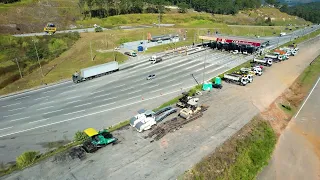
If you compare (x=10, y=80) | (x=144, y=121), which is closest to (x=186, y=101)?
(x=144, y=121)

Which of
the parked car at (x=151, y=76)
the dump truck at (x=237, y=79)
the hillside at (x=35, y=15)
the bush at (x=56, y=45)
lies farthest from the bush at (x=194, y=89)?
the hillside at (x=35, y=15)

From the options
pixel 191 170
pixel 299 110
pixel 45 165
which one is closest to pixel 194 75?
pixel 299 110

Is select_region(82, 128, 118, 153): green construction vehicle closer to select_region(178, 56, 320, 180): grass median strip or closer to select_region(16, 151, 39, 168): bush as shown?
select_region(16, 151, 39, 168): bush

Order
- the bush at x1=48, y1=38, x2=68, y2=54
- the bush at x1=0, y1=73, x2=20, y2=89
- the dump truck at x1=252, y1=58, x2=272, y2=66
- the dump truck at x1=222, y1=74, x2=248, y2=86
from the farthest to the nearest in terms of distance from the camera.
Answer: the bush at x1=48, y1=38, x2=68, y2=54 → the dump truck at x1=252, y1=58, x2=272, y2=66 → the bush at x1=0, y1=73, x2=20, y2=89 → the dump truck at x1=222, y1=74, x2=248, y2=86

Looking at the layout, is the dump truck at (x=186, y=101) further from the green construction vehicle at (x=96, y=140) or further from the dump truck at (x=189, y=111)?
the green construction vehicle at (x=96, y=140)

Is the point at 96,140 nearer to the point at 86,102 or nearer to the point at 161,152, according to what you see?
the point at 161,152

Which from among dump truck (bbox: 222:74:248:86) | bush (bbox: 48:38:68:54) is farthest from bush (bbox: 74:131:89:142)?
bush (bbox: 48:38:68:54)

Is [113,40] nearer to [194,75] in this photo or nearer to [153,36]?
[153,36]

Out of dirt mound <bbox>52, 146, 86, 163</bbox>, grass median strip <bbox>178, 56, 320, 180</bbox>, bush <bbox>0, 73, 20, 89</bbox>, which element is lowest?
grass median strip <bbox>178, 56, 320, 180</bbox>
